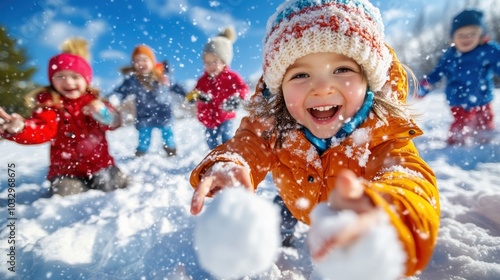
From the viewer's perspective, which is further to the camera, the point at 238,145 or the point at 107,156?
the point at 107,156

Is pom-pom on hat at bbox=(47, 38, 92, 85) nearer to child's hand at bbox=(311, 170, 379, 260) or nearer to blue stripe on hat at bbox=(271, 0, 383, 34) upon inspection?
blue stripe on hat at bbox=(271, 0, 383, 34)

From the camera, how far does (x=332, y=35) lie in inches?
63.6

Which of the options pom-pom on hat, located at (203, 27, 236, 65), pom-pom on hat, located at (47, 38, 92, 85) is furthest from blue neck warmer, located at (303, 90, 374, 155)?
pom-pom on hat, located at (203, 27, 236, 65)

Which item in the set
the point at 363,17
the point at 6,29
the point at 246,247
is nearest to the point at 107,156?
the point at 363,17

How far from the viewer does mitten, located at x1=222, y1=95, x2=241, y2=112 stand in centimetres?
494

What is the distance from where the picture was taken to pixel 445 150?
4.07 m

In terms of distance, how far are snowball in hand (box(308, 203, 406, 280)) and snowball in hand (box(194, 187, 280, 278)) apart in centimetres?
14

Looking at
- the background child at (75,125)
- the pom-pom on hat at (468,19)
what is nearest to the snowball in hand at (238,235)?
the background child at (75,125)

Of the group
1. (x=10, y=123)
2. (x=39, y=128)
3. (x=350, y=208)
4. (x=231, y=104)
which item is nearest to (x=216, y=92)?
(x=231, y=104)

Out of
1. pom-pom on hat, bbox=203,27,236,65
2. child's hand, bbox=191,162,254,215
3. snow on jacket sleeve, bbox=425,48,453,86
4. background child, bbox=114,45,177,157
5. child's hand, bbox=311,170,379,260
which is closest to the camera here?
child's hand, bbox=311,170,379,260

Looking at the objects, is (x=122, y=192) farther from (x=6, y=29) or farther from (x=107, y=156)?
(x=6, y=29)

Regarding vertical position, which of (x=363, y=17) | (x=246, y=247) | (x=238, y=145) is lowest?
(x=246, y=247)

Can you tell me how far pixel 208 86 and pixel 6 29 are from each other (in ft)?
42.0

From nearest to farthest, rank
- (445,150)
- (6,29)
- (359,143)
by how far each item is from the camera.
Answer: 1. (359,143)
2. (445,150)
3. (6,29)
